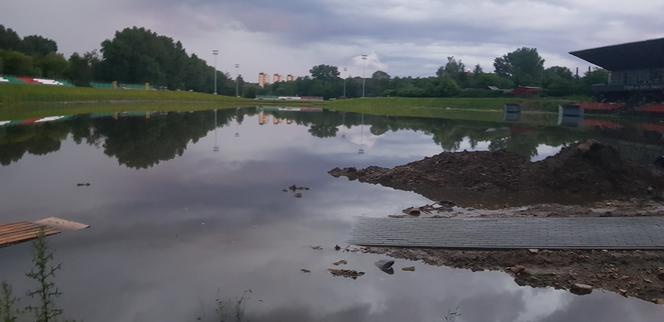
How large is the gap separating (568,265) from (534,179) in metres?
7.75

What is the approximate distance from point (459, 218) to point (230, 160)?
11.1m

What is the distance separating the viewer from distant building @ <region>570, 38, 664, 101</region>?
72.6m

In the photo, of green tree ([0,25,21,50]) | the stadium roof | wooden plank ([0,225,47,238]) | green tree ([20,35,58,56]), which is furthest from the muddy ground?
green tree ([20,35,58,56])

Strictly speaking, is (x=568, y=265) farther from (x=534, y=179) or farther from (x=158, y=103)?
(x=158, y=103)

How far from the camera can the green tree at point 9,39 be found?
313ft

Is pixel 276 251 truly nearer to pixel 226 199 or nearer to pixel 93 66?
pixel 226 199

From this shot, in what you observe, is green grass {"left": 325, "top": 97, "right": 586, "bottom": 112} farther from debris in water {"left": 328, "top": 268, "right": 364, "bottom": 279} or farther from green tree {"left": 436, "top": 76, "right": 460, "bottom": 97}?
debris in water {"left": 328, "top": 268, "right": 364, "bottom": 279}

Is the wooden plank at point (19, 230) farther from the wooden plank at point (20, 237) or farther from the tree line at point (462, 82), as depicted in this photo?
the tree line at point (462, 82)

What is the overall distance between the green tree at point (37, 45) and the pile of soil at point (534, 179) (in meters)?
108

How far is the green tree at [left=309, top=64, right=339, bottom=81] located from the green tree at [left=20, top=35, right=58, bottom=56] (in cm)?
7634

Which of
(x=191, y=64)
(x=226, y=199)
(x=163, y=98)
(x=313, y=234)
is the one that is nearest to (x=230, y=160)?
(x=226, y=199)

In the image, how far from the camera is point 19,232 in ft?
30.9

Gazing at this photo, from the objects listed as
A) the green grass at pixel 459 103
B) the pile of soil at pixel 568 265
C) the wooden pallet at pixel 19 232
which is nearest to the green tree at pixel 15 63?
the green grass at pixel 459 103

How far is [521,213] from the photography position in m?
12.4
